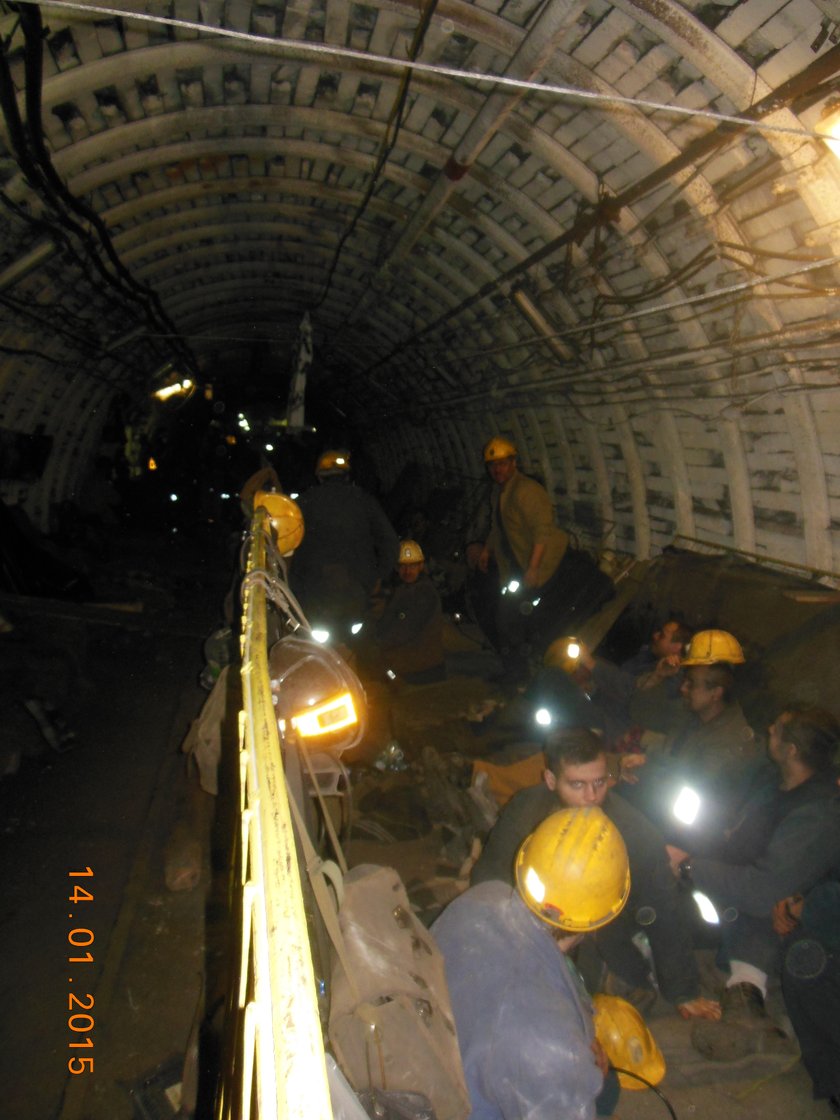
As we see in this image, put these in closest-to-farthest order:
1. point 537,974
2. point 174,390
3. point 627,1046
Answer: point 537,974 → point 627,1046 → point 174,390

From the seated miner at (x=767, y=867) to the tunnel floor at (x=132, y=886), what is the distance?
0.60ft

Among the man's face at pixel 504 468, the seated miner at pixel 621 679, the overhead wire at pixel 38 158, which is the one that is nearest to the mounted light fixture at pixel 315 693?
the seated miner at pixel 621 679

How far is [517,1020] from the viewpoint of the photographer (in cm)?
212

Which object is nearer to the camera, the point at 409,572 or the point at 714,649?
the point at 714,649

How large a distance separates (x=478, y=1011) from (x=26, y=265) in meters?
8.40

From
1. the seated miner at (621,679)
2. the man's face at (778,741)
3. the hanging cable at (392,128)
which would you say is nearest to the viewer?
the man's face at (778,741)

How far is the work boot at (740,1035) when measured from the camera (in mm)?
3320

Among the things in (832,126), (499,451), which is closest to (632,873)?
(832,126)

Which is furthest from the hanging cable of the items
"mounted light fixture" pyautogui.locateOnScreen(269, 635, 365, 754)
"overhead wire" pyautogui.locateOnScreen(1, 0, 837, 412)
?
"mounted light fixture" pyautogui.locateOnScreen(269, 635, 365, 754)

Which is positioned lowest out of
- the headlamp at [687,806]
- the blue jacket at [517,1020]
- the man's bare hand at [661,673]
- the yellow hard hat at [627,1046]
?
the yellow hard hat at [627,1046]

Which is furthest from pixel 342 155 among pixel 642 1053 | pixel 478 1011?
pixel 642 1053

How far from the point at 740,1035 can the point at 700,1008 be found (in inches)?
8.6

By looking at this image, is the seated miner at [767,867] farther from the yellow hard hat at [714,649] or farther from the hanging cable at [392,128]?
the hanging cable at [392,128]
